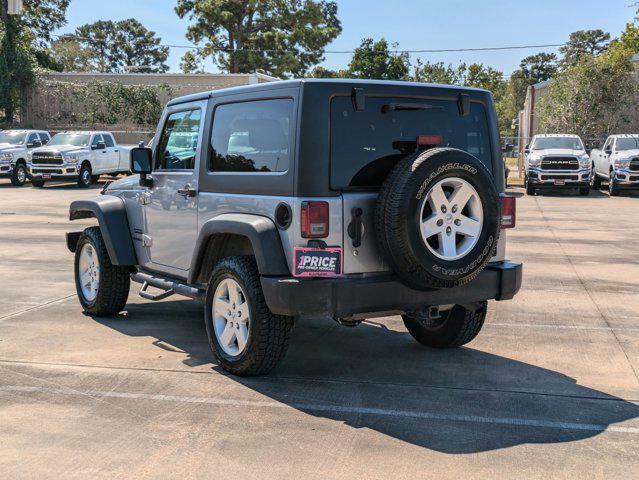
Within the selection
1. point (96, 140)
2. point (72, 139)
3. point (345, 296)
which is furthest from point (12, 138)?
point (345, 296)

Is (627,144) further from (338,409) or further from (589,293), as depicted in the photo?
(338,409)

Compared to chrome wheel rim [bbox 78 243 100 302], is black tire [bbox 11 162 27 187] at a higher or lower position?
higher

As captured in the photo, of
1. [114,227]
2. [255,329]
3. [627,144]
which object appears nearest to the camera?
[255,329]

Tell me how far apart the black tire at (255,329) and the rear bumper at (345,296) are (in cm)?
20

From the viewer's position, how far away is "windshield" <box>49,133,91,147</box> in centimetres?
2791

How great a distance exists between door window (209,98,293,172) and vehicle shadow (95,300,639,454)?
1.51 metres

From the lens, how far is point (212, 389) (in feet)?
17.9

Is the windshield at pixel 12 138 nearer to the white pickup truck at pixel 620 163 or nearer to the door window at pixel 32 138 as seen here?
the door window at pixel 32 138

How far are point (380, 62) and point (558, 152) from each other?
47.9 meters

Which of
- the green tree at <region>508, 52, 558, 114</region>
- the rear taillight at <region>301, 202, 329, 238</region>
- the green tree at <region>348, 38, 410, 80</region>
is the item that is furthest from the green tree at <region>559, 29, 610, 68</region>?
the rear taillight at <region>301, 202, 329, 238</region>

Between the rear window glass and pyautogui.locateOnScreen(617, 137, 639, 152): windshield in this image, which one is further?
pyautogui.locateOnScreen(617, 137, 639, 152): windshield

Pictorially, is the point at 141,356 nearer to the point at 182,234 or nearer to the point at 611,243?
the point at 182,234

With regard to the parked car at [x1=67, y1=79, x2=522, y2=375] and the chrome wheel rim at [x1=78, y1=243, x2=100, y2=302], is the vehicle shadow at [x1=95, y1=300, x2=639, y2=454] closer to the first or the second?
the parked car at [x1=67, y1=79, x2=522, y2=375]

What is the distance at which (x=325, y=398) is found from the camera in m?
5.31
